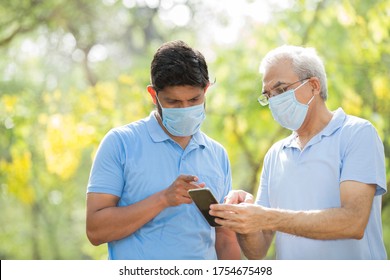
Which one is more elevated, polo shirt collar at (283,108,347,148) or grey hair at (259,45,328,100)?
grey hair at (259,45,328,100)

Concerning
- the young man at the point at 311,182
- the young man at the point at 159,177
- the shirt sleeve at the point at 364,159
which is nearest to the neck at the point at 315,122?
the young man at the point at 311,182

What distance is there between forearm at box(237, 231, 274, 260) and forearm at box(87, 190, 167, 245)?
2.24 feet

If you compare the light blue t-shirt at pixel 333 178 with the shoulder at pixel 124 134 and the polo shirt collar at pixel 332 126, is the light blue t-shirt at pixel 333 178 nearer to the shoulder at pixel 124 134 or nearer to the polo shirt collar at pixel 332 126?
the polo shirt collar at pixel 332 126

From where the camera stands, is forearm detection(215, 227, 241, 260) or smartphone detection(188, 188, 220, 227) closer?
smartphone detection(188, 188, 220, 227)

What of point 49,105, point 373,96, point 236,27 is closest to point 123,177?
point 373,96

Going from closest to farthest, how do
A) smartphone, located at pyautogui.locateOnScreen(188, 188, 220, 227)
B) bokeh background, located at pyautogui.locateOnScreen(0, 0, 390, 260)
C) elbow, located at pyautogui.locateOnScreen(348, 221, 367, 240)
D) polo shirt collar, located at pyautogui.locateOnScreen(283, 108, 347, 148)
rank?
smartphone, located at pyautogui.locateOnScreen(188, 188, 220, 227), elbow, located at pyautogui.locateOnScreen(348, 221, 367, 240), polo shirt collar, located at pyautogui.locateOnScreen(283, 108, 347, 148), bokeh background, located at pyautogui.locateOnScreen(0, 0, 390, 260)

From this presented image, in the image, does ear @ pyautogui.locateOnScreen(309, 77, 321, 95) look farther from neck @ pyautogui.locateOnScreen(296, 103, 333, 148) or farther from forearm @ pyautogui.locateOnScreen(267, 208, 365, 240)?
forearm @ pyautogui.locateOnScreen(267, 208, 365, 240)

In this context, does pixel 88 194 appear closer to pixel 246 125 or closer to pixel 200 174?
pixel 200 174

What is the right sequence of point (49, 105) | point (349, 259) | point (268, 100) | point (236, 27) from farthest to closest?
1. point (49, 105)
2. point (236, 27)
3. point (268, 100)
4. point (349, 259)

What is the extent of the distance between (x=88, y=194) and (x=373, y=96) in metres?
5.51

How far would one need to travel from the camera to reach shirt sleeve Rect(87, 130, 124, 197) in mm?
3330

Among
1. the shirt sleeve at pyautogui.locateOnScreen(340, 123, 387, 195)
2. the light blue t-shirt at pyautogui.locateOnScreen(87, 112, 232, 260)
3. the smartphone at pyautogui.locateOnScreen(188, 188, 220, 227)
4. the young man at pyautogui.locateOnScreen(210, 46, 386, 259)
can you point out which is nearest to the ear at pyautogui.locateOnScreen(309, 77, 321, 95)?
the young man at pyautogui.locateOnScreen(210, 46, 386, 259)

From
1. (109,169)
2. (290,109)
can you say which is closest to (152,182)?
(109,169)

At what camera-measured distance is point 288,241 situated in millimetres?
3598
